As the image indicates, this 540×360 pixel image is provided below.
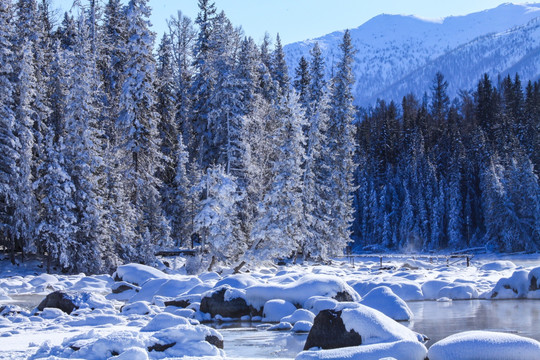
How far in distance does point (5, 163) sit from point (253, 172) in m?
15.3

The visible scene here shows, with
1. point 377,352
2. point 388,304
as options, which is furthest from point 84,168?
point 377,352

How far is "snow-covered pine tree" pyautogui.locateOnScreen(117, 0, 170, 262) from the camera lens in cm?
3378

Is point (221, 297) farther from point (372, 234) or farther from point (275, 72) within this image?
point (372, 234)

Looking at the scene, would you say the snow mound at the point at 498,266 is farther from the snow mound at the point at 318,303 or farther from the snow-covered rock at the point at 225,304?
the snow-covered rock at the point at 225,304

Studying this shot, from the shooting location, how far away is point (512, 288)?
19344mm

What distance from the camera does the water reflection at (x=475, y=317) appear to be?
1251 centimetres

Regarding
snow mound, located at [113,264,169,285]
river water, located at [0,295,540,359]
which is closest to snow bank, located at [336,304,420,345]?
river water, located at [0,295,540,359]

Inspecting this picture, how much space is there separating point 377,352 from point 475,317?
6999mm

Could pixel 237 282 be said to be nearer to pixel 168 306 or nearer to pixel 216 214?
pixel 168 306

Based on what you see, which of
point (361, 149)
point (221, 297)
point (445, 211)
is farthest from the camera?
point (361, 149)

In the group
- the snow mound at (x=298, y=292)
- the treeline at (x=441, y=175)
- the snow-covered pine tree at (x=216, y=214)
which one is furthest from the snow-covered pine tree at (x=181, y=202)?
the treeline at (x=441, y=175)

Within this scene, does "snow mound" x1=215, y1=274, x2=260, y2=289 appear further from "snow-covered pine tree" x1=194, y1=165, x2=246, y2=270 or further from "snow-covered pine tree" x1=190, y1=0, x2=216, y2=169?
"snow-covered pine tree" x1=190, y1=0, x2=216, y2=169

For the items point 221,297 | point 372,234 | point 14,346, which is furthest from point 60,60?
point 372,234

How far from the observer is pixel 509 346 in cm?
862
